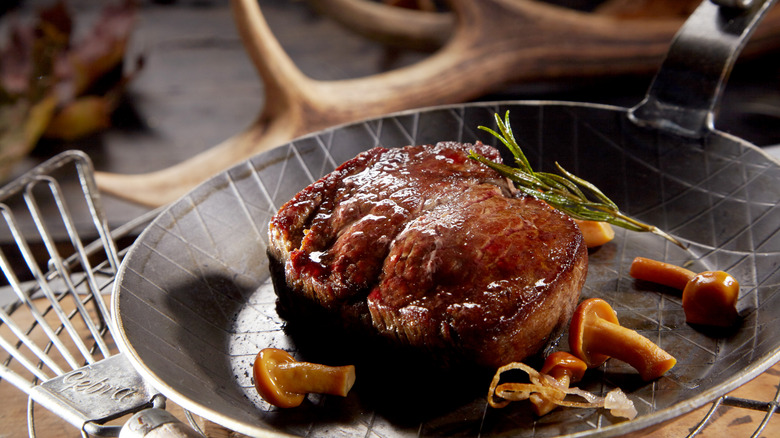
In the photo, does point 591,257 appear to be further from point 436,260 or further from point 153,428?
point 153,428

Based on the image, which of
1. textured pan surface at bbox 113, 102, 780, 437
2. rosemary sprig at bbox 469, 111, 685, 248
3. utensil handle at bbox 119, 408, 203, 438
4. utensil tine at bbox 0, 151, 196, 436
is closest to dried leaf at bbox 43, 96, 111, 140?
utensil tine at bbox 0, 151, 196, 436

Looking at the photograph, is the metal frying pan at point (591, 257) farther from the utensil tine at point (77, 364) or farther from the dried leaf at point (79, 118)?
the dried leaf at point (79, 118)

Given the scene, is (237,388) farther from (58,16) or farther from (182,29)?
(182,29)


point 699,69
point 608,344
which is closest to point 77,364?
point 608,344

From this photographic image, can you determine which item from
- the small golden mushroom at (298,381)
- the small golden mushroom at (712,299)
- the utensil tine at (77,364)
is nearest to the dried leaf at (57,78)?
the utensil tine at (77,364)

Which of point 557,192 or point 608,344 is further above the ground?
point 557,192

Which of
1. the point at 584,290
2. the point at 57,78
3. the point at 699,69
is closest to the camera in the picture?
the point at 584,290
